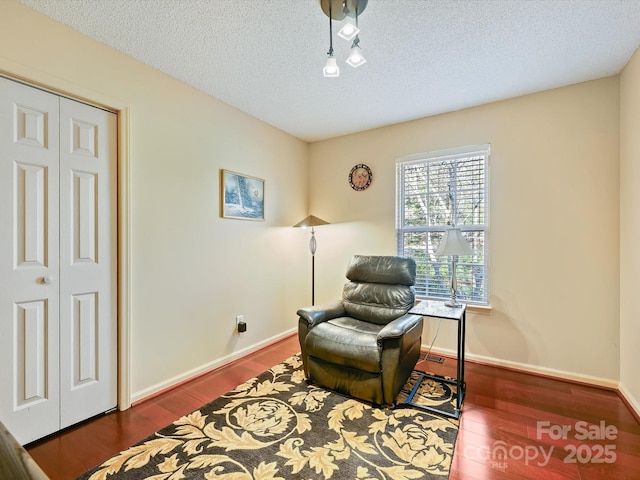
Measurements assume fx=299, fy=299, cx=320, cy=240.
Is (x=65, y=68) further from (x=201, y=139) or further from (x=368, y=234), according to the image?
(x=368, y=234)

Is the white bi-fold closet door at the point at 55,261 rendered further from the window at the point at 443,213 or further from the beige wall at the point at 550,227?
the beige wall at the point at 550,227

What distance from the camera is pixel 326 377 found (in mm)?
2352

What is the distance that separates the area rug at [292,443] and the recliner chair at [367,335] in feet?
0.54

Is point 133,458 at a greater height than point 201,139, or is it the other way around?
point 201,139

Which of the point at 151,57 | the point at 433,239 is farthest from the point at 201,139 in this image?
the point at 433,239

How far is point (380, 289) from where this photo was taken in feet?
9.22

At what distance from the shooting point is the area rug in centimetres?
154

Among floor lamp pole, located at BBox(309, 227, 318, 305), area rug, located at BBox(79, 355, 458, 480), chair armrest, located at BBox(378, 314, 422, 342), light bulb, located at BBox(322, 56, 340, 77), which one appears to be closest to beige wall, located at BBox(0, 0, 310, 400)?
floor lamp pole, located at BBox(309, 227, 318, 305)

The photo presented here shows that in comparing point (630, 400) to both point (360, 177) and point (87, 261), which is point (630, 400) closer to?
point (360, 177)

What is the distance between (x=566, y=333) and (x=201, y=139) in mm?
3571

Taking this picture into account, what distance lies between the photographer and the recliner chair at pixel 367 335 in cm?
209

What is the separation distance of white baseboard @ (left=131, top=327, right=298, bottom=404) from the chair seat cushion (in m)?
0.96

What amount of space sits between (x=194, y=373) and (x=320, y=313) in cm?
121

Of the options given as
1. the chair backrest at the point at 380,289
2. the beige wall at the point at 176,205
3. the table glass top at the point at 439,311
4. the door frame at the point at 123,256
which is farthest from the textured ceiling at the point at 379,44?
the table glass top at the point at 439,311
